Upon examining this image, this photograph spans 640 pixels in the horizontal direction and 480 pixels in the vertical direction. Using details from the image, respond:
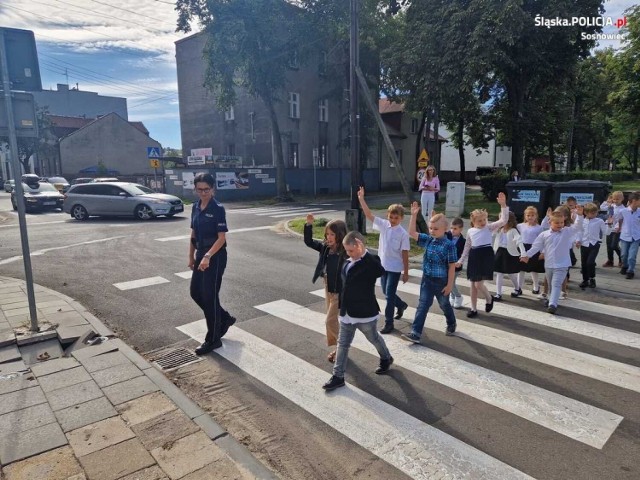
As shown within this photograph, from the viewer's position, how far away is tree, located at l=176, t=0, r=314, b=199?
23.0m

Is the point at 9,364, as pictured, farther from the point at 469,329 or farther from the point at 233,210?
the point at 233,210

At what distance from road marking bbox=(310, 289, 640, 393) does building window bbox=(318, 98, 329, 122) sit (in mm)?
32214

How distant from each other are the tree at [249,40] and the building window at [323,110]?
942 centimetres

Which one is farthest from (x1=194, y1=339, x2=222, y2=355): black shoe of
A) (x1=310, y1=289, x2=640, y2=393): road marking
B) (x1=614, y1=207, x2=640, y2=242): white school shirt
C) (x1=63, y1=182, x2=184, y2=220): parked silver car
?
(x1=63, y1=182, x2=184, y2=220): parked silver car

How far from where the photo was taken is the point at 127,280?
27.4ft

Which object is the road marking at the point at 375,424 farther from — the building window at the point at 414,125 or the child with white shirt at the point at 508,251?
the building window at the point at 414,125

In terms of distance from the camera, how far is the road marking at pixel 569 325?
17.1 ft

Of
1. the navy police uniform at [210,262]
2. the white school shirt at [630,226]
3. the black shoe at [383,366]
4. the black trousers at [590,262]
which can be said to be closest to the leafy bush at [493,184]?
the white school shirt at [630,226]

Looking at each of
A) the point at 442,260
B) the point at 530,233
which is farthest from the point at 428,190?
the point at 442,260

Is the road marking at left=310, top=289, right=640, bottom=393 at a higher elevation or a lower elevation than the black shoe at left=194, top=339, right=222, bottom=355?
lower

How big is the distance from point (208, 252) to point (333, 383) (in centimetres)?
197

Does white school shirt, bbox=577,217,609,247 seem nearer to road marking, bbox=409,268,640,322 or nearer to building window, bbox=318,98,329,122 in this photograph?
road marking, bbox=409,268,640,322

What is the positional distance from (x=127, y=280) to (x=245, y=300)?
2.85m

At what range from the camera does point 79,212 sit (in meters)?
A: 18.4
